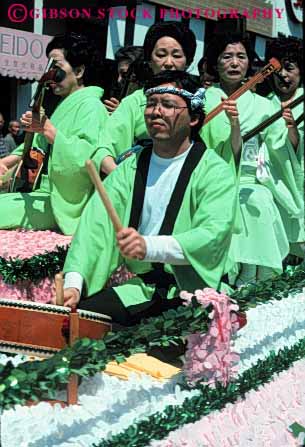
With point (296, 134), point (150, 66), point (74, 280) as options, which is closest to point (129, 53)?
point (150, 66)

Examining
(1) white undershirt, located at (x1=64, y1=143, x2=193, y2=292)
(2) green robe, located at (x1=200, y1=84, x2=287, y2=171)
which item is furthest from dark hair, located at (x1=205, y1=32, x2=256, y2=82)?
(1) white undershirt, located at (x1=64, y1=143, x2=193, y2=292)

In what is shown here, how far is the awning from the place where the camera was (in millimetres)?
7262

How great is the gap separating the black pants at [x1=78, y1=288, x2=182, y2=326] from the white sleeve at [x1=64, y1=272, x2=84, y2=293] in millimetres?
115

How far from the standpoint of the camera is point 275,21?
8.79 m

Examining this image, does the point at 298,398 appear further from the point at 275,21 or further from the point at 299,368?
the point at 275,21

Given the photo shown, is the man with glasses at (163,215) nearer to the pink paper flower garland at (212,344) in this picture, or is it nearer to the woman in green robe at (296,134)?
the pink paper flower garland at (212,344)

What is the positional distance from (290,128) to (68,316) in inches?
95.0

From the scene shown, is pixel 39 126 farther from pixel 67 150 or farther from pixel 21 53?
pixel 21 53

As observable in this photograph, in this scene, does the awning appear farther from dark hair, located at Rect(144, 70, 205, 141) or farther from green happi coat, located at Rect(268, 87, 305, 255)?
dark hair, located at Rect(144, 70, 205, 141)

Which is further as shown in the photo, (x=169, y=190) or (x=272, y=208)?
(x=272, y=208)

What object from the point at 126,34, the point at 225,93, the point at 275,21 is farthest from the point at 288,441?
the point at 275,21

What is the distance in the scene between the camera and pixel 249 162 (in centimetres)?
408

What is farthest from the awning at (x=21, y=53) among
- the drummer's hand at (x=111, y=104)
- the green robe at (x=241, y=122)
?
the green robe at (x=241, y=122)

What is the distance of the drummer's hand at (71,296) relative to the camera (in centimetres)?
230
